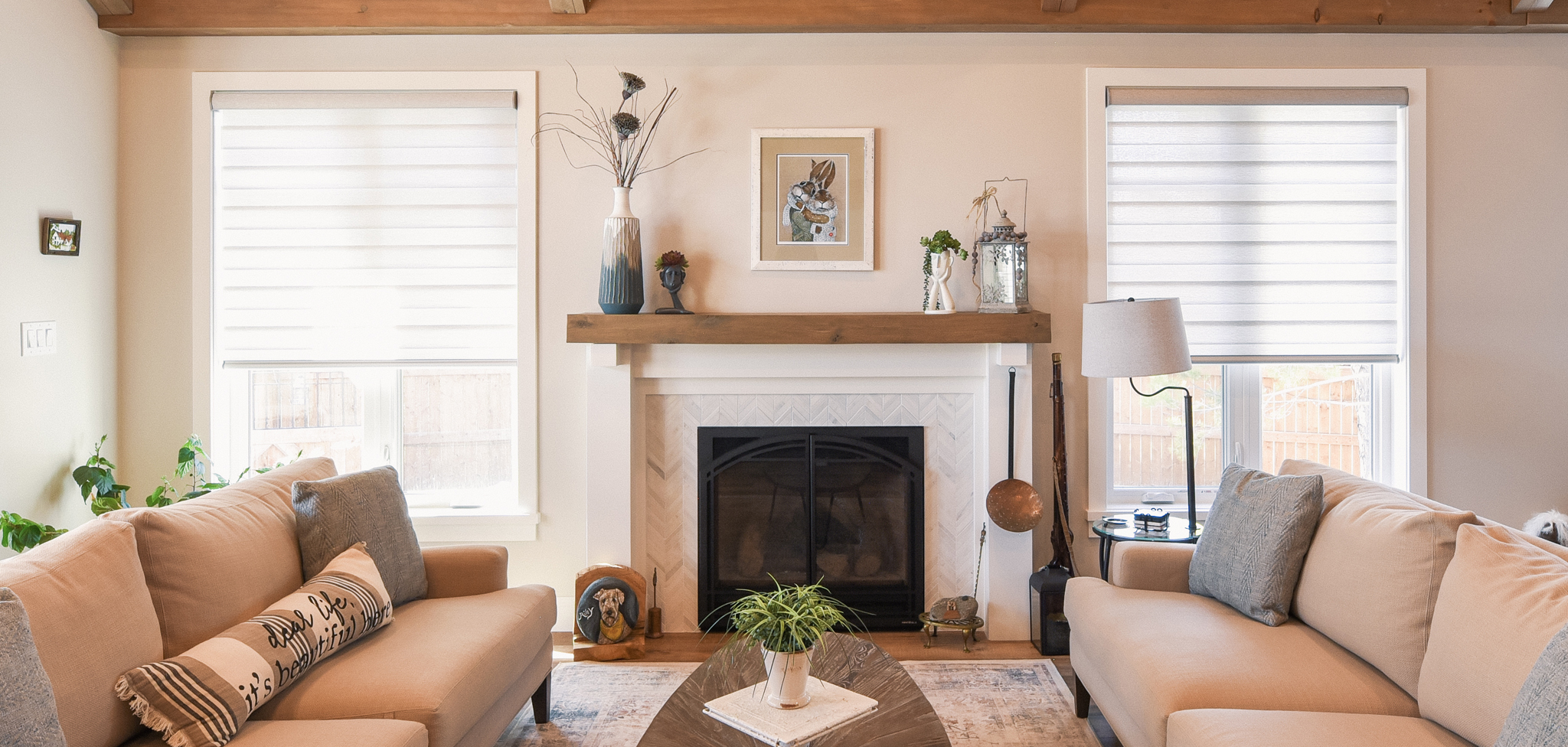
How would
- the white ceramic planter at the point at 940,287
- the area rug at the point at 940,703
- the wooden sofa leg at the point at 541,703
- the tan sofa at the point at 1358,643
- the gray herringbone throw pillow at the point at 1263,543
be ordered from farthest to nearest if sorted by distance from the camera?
the white ceramic planter at the point at 940,287
the wooden sofa leg at the point at 541,703
the area rug at the point at 940,703
the gray herringbone throw pillow at the point at 1263,543
the tan sofa at the point at 1358,643

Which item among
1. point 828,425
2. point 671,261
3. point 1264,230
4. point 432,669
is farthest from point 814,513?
point 1264,230

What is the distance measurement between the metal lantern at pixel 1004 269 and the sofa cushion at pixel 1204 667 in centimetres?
127

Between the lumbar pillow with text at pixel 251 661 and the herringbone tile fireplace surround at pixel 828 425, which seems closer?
the lumbar pillow with text at pixel 251 661

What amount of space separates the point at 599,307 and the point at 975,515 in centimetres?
177

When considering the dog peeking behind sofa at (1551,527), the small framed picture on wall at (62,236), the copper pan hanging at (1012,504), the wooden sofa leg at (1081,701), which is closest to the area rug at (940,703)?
the wooden sofa leg at (1081,701)

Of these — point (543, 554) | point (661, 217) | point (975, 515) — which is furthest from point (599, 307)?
point (975, 515)

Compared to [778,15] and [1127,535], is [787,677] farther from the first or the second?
[778,15]

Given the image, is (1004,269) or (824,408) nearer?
(1004,269)

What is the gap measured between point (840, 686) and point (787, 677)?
0.22 m

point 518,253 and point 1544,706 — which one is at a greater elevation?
point 518,253

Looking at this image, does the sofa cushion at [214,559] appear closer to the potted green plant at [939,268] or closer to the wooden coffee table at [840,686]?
the wooden coffee table at [840,686]

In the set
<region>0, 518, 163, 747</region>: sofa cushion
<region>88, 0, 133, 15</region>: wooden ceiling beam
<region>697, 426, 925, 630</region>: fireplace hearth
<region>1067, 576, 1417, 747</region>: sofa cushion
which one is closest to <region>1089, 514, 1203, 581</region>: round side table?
<region>1067, 576, 1417, 747</region>: sofa cushion

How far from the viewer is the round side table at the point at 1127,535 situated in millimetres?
2910

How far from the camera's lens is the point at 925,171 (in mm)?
3529
